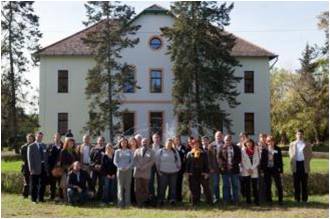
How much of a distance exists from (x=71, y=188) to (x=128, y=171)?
4.47 feet

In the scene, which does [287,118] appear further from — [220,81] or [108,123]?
[108,123]

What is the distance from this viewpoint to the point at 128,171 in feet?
42.2

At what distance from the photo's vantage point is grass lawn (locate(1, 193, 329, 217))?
37.4 feet

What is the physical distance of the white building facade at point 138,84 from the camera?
3781cm

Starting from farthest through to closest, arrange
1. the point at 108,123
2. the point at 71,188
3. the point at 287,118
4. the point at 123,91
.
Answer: the point at 287,118
the point at 123,91
the point at 108,123
the point at 71,188

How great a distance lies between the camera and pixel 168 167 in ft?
42.9

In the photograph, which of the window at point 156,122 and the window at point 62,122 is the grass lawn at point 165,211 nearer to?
the window at point 156,122

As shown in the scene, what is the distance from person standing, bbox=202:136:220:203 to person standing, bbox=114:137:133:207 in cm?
183

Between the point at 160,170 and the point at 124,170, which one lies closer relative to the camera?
the point at 124,170

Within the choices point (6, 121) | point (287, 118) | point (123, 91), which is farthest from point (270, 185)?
point (287, 118)

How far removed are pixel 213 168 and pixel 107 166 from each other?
98.4 inches

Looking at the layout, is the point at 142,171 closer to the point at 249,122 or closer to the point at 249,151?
the point at 249,151

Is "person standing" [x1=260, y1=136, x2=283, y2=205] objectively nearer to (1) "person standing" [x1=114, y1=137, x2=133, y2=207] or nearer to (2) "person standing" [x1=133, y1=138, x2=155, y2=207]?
(2) "person standing" [x1=133, y1=138, x2=155, y2=207]

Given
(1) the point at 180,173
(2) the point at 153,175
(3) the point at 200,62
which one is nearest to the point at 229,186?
(1) the point at 180,173
